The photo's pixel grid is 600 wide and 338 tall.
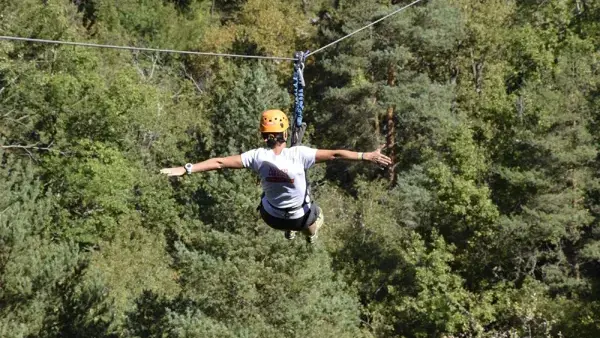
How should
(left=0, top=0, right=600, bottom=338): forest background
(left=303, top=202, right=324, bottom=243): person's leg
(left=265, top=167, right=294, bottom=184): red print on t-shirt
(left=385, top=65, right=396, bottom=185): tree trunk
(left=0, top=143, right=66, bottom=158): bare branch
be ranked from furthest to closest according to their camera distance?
(left=385, top=65, right=396, bottom=185): tree trunk → (left=0, top=143, right=66, bottom=158): bare branch → (left=0, top=0, right=600, bottom=338): forest background → (left=303, top=202, right=324, bottom=243): person's leg → (left=265, top=167, right=294, bottom=184): red print on t-shirt

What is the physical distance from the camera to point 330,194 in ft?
107

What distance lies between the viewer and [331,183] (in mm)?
34094

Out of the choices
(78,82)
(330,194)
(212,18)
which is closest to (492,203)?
(330,194)

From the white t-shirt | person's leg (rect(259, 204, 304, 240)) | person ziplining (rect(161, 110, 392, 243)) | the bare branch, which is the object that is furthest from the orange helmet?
the bare branch

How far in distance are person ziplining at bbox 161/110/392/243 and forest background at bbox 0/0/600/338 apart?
12.1 m

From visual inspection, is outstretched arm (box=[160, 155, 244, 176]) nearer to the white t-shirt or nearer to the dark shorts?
the white t-shirt

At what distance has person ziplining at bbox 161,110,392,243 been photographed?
23.5 feet

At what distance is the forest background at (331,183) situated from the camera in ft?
69.0

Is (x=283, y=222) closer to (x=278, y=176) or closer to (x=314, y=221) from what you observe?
(x=314, y=221)

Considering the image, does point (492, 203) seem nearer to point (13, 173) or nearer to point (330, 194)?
point (330, 194)

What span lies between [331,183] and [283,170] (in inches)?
1046

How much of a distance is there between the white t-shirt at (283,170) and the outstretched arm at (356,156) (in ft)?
0.45

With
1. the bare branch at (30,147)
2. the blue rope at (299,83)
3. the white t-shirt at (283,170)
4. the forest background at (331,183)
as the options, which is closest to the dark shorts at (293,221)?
the white t-shirt at (283,170)

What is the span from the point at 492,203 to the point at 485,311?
3584 millimetres
